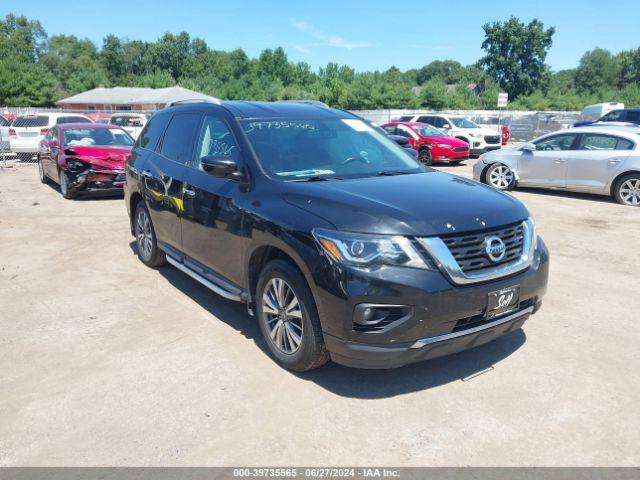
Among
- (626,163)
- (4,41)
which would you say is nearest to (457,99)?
(626,163)

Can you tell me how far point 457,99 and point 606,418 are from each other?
57600 mm

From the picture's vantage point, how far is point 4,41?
105m

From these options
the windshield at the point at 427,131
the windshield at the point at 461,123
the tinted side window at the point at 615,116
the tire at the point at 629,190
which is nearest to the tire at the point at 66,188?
the tire at the point at 629,190

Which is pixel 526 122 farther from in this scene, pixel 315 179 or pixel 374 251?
pixel 374 251

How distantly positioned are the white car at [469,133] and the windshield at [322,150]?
57.3 ft

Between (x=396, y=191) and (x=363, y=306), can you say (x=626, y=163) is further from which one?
(x=363, y=306)

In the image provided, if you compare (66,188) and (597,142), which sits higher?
(597,142)

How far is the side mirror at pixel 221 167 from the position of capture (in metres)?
4.15

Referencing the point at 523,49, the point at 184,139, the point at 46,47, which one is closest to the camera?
the point at 184,139

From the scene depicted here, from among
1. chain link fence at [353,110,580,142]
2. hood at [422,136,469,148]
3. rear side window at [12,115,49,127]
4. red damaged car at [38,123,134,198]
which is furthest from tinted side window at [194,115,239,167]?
chain link fence at [353,110,580,142]

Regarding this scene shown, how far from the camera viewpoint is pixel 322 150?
4.61 metres

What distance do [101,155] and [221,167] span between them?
8200mm

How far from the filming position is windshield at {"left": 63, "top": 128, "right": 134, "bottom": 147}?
1194 cm

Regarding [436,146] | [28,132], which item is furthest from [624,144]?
[28,132]
